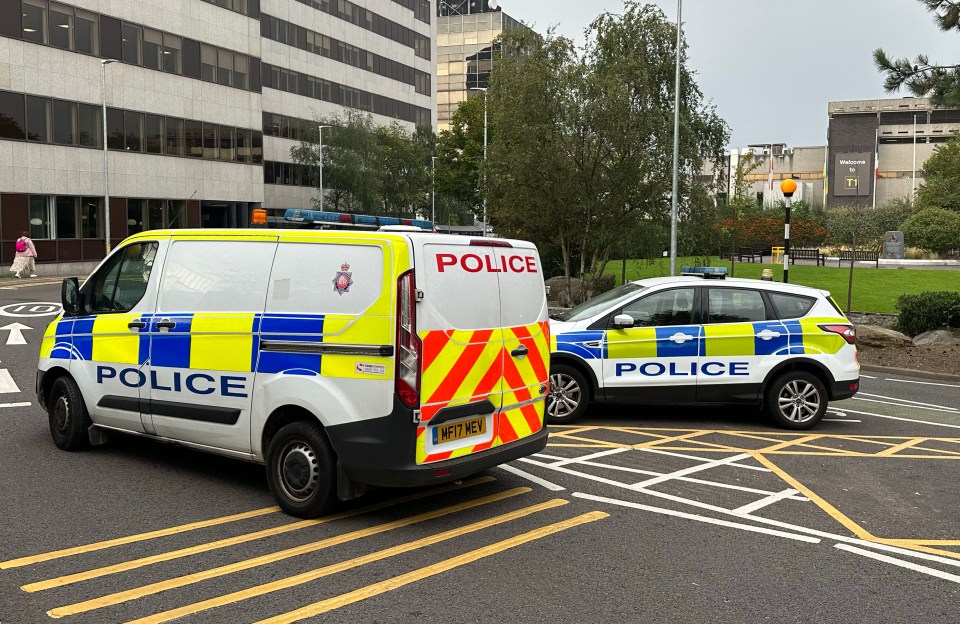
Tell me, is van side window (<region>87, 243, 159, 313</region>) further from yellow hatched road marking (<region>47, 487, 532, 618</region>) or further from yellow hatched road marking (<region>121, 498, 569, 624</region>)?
yellow hatched road marking (<region>121, 498, 569, 624</region>)

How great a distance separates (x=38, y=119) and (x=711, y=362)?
35993 millimetres

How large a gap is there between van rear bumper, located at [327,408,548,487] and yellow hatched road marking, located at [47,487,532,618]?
37 cm

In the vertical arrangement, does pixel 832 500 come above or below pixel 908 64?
below

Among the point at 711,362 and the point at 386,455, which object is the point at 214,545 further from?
the point at 711,362

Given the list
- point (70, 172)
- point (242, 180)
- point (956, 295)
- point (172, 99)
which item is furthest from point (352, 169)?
point (956, 295)

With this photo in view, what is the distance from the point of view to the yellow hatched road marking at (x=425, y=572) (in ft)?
14.7

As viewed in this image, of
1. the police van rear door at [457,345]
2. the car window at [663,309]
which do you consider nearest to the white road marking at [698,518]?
the police van rear door at [457,345]

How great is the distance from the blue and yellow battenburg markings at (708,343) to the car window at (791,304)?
0.51 ft

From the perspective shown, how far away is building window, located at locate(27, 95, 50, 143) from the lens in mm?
37000

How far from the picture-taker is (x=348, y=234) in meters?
5.98

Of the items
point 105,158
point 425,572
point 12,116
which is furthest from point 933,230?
point 425,572

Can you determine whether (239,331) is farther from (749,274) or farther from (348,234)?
(749,274)

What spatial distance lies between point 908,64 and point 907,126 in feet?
364

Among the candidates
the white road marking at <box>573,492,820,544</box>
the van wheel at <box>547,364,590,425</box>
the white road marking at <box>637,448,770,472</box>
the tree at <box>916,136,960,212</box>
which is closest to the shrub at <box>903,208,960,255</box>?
the tree at <box>916,136,960,212</box>
